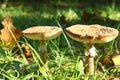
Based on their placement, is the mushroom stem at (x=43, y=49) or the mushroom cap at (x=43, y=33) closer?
the mushroom cap at (x=43, y=33)

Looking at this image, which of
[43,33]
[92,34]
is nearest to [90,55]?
[92,34]

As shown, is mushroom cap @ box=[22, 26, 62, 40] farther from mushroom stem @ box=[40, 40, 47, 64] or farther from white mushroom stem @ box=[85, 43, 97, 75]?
white mushroom stem @ box=[85, 43, 97, 75]

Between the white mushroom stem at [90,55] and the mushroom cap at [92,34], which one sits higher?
the mushroom cap at [92,34]

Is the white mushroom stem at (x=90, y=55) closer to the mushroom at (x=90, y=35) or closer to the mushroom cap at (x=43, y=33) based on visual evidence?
the mushroom at (x=90, y=35)

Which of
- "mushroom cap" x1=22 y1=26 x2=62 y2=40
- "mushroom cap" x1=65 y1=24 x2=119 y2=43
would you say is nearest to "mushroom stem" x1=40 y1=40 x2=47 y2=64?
"mushroom cap" x1=22 y1=26 x2=62 y2=40

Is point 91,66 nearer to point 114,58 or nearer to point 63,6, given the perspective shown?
point 114,58

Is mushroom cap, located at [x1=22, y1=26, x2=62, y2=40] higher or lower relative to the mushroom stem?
higher

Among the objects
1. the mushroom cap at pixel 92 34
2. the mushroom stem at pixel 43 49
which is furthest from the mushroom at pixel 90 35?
the mushroom stem at pixel 43 49
